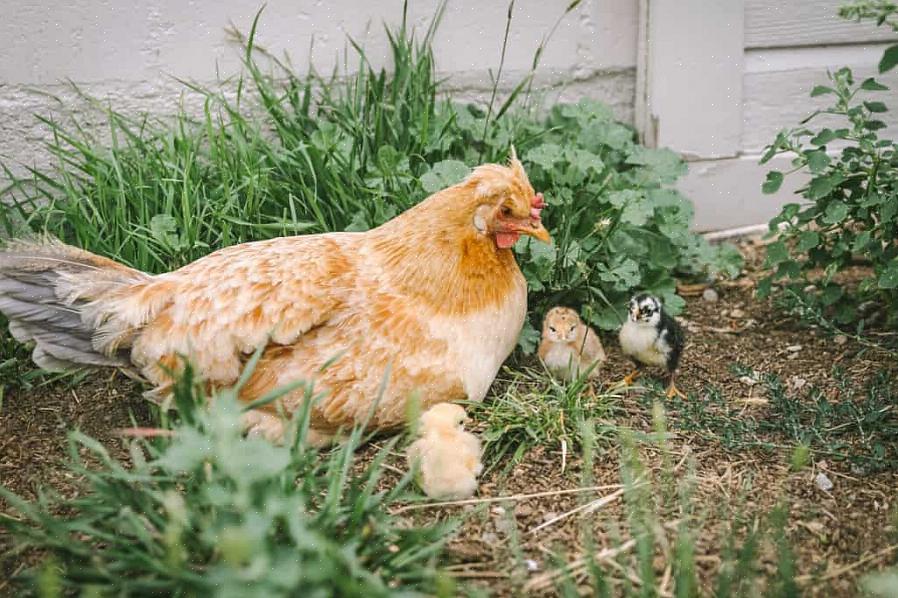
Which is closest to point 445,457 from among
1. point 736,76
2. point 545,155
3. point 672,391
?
point 672,391

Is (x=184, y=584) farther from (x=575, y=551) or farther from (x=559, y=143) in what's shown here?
(x=559, y=143)

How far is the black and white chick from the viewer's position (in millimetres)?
3455

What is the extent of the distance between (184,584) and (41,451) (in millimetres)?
1503

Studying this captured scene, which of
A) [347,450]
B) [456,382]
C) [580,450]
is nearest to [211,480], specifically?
[347,450]

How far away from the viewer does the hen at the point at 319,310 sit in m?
2.95

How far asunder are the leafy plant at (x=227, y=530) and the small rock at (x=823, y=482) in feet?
4.21

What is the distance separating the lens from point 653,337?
136 inches

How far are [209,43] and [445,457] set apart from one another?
2.61 metres

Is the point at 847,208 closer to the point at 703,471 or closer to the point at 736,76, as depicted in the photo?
the point at 736,76

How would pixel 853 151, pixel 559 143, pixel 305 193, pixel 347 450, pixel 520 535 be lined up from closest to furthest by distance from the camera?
pixel 347 450 < pixel 520 535 < pixel 853 151 < pixel 305 193 < pixel 559 143

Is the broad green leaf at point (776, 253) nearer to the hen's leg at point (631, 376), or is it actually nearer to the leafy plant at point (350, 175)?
the leafy plant at point (350, 175)

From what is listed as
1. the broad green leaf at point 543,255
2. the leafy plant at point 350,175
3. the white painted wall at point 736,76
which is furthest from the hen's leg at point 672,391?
the white painted wall at point 736,76

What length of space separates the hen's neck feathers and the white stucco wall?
160cm

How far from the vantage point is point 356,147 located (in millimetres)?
4004
